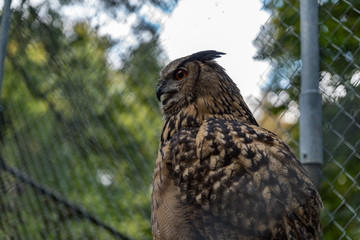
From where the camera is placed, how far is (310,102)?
1739mm

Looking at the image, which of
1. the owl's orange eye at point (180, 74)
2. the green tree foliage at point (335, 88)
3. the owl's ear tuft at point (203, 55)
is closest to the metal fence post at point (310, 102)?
the green tree foliage at point (335, 88)

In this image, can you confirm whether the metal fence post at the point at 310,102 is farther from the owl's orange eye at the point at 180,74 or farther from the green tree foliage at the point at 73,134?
the green tree foliage at the point at 73,134

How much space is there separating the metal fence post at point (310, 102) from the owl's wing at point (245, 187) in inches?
5.0

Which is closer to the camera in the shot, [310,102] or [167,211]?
[167,211]

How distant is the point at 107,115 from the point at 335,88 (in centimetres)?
167

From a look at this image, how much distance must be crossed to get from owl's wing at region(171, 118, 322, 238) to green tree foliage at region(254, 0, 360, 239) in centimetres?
24

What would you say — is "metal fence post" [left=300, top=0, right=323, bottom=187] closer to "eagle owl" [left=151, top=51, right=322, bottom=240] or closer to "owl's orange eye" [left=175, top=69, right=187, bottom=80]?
"eagle owl" [left=151, top=51, right=322, bottom=240]

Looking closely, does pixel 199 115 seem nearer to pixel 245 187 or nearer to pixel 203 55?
pixel 203 55

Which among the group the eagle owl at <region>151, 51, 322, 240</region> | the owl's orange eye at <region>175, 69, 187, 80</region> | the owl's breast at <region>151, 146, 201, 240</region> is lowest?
the owl's breast at <region>151, 146, 201, 240</region>

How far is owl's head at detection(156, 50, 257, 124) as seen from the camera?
2045 mm

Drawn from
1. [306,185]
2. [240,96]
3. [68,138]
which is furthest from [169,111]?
[68,138]

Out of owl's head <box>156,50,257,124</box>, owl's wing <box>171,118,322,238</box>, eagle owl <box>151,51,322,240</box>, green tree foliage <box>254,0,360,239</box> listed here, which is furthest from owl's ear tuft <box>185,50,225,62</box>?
owl's wing <box>171,118,322,238</box>

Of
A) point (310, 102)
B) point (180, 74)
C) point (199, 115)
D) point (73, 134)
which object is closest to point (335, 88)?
point (310, 102)

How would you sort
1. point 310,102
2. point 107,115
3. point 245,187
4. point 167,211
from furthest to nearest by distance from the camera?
1. point 107,115
2. point 310,102
3. point 167,211
4. point 245,187
